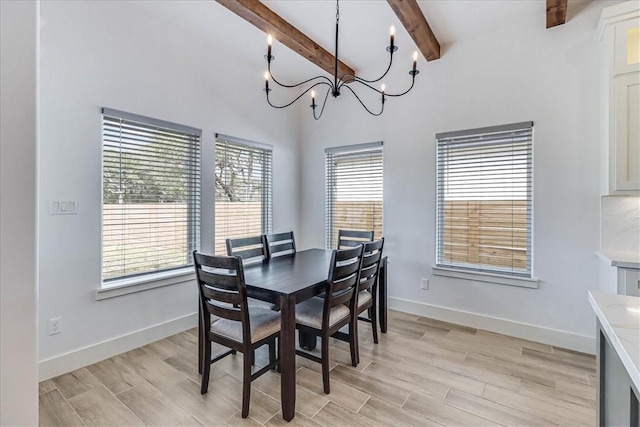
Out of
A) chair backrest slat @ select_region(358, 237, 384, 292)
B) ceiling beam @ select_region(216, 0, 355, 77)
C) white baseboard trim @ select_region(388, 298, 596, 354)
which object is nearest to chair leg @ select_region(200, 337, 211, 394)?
chair backrest slat @ select_region(358, 237, 384, 292)

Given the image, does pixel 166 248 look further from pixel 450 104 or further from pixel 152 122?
pixel 450 104

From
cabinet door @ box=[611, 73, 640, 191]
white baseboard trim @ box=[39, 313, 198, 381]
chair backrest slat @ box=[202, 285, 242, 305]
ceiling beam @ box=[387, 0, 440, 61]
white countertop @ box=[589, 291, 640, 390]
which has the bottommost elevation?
white baseboard trim @ box=[39, 313, 198, 381]

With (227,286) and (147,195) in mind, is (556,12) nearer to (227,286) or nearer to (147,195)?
(227,286)

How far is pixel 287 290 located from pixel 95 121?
2.07m

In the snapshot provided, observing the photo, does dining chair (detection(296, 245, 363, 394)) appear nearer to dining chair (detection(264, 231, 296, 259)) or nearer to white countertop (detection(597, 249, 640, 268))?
dining chair (detection(264, 231, 296, 259))

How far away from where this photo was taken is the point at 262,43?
3371mm

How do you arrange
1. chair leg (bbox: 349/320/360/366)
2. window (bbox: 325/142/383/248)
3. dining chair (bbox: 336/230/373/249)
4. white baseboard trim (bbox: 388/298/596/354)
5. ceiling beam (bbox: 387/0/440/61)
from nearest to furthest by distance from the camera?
chair leg (bbox: 349/320/360/366) → ceiling beam (bbox: 387/0/440/61) → white baseboard trim (bbox: 388/298/596/354) → dining chair (bbox: 336/230/373/249) → window (bbox: 325/142/383/248)

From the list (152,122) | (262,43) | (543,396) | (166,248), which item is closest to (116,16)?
(152,122)

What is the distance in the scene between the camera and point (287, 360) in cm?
185

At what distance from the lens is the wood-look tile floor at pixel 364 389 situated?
73.8 inches

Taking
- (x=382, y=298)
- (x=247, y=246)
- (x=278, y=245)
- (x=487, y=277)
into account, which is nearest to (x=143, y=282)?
(x=247, y=246)

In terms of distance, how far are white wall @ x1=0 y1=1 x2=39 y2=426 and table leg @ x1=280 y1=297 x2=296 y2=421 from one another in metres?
1.11

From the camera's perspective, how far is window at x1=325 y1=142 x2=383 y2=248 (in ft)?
12.7

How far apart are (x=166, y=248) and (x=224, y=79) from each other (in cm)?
194
